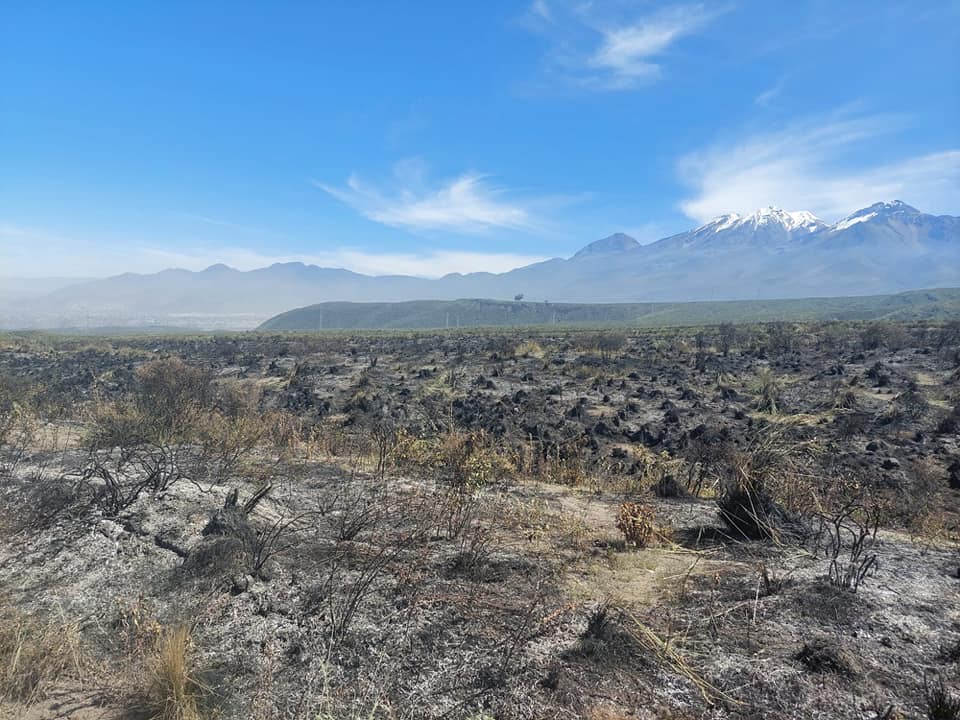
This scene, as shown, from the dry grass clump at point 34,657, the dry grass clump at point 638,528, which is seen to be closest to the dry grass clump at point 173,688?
the dry grass clump at point 34,657

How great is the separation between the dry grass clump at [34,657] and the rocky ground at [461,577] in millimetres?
16

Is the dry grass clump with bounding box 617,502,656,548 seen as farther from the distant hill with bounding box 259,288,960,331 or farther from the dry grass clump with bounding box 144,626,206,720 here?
the distant hill with bounding box 259,288,960,331

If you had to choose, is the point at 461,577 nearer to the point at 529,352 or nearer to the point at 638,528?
the point at 638,528

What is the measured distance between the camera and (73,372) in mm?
20281

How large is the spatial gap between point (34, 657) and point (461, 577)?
116 inches

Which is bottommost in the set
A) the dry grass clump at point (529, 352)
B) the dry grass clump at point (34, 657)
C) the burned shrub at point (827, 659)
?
the dry grass clump at point (529, 352)

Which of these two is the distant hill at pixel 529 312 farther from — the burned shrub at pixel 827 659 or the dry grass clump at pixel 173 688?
the dry grass clump at pixel 173 688

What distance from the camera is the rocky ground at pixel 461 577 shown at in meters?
3.02

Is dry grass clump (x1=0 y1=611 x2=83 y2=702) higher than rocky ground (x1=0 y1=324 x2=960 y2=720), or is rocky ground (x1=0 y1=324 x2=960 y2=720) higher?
dry grass clump (x1=0 y1=611 x2=83 y2=702)

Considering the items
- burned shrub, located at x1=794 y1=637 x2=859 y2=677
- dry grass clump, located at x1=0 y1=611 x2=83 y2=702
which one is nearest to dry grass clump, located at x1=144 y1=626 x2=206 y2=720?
dry grass clump, located at x1=0 y1=611 x2=83 y2=702

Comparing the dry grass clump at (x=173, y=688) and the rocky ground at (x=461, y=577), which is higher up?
the dry grass clump at (x=173, y=688)

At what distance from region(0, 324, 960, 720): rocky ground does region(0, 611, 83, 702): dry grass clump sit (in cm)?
2

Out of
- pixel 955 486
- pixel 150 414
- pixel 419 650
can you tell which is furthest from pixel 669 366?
pixel 419 650

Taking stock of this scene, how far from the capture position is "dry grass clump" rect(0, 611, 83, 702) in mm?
2904
